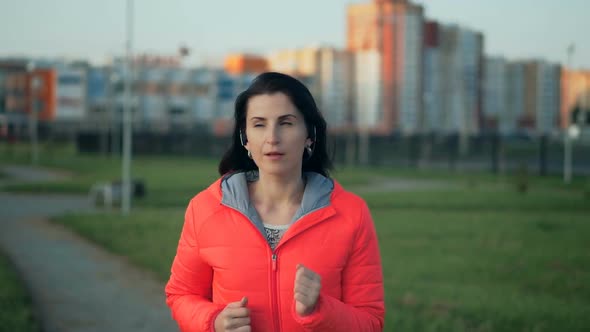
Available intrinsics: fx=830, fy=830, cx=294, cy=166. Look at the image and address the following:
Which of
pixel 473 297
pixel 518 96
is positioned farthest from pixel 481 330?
pixel 518 96

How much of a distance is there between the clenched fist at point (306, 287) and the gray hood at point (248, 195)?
27 centimetres

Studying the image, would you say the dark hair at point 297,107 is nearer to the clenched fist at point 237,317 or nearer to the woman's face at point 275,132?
the woman's face at point 275,132

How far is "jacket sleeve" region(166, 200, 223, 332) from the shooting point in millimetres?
2295

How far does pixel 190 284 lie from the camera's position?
237cm

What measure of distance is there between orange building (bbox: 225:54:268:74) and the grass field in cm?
10296

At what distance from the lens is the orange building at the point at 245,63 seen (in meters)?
122

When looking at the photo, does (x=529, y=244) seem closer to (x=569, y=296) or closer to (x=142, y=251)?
(x=569, y=296)

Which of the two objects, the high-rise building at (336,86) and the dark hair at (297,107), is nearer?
the dark hair at (297,107)

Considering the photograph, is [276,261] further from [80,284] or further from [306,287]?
[80,284]

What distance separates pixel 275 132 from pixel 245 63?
12178cm

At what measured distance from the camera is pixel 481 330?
603 cm

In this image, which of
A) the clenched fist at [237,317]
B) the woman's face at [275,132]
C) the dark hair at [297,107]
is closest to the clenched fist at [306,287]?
the clenched fist at [237,317]

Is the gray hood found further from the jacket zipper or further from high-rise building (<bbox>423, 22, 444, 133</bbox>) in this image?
high-rise building (<bbox>423, 22, 444, 133</bbox>)

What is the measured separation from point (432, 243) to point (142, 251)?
3840 millimetres
